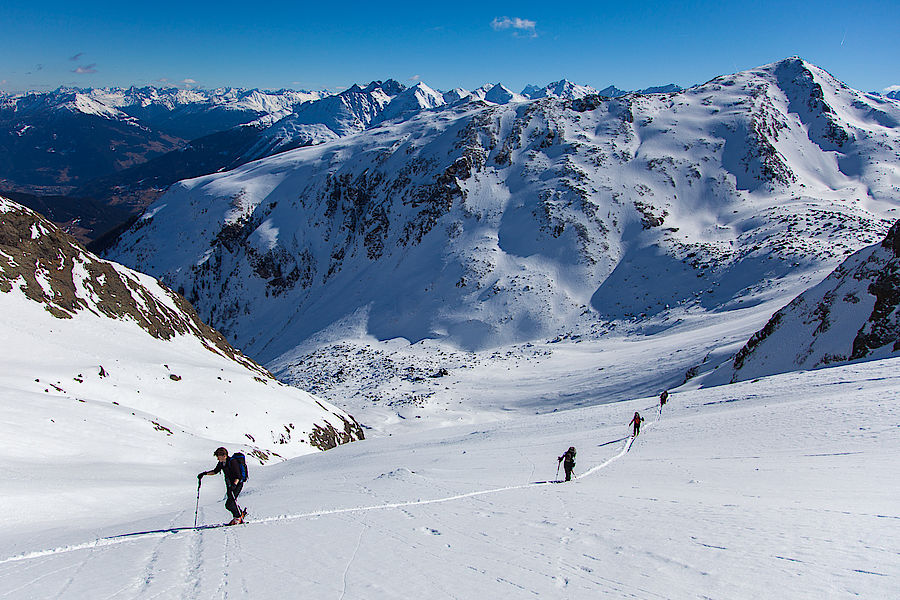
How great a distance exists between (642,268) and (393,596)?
284 ft

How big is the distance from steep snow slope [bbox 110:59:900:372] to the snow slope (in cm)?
5746

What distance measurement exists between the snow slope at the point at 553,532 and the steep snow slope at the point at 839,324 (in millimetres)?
14018

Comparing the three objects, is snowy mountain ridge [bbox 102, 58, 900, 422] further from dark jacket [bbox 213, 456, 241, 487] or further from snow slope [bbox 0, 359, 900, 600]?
dark jacket [bbox 213, 456, 241, 487]

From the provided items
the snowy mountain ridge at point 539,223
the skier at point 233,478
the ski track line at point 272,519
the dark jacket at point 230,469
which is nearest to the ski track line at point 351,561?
the ski track line at point 272,519

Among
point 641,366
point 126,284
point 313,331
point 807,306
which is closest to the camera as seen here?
point 807,306

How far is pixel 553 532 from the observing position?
8438 millimetres

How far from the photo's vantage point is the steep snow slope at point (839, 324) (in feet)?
91.8

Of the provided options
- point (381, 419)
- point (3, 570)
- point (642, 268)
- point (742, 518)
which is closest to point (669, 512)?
point (742, 518)

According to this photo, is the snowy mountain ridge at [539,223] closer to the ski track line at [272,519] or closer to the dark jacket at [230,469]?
the ski track line at [272,519]

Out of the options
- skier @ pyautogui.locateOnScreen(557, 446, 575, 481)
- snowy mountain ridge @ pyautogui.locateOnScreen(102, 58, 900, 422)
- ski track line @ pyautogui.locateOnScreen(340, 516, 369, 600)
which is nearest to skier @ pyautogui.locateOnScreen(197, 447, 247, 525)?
ski track line @ pyautogui.locateOnScreen(340, 516, 369, 600)

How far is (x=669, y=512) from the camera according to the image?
364 inches

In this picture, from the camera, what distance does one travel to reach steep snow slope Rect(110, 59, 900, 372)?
79.6m

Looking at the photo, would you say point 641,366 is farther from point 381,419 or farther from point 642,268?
point 642,268

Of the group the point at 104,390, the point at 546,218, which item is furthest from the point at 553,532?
the point at 546,218
